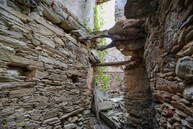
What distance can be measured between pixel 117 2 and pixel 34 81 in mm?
6197

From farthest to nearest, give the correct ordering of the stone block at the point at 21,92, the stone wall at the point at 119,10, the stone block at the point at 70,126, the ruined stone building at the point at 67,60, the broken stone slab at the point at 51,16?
the stone wall at the point at 119,10 → the stone block at the point at 70,126 → the broken stone slab at the point at 51,16 → the stone block at the point at 21,92 → the ruined stone building at the point at 67,60

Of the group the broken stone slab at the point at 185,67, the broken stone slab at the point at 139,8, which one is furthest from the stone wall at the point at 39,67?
the broken stone slab at the point at 185,67

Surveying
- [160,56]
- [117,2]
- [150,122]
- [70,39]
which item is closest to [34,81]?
[70,39]

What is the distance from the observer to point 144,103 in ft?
14.2

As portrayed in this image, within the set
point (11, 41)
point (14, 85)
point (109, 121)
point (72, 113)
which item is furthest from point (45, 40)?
point (109, 121)

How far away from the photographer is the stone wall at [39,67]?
2.17 m

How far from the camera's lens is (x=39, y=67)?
105 inches

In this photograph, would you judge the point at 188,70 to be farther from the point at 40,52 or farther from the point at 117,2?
the point at 117,2

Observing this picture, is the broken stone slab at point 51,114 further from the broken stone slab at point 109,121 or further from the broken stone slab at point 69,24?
the broken stone slab at point 109,121

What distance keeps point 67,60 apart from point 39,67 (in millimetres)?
891

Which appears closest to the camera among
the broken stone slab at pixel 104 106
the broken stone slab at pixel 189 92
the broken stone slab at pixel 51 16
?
the broken stone slab at pixel 189 92

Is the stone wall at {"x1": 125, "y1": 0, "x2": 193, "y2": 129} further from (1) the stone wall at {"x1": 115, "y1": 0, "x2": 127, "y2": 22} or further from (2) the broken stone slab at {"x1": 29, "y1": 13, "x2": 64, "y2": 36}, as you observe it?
(1) the stone wall at {"x1": 115, "y1": 0, "x2": 127, "y2": 22}

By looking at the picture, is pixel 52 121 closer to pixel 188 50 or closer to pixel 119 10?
pixel 188 50

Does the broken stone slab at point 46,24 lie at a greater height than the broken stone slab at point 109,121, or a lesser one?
greater
